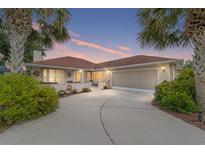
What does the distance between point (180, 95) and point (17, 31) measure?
8.16 meters

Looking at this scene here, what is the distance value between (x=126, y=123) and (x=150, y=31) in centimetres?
467

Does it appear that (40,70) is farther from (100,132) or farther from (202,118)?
(202,118)

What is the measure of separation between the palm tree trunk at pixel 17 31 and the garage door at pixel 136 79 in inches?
502

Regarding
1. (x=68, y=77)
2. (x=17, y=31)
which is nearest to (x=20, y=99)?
(x=17, y=31)

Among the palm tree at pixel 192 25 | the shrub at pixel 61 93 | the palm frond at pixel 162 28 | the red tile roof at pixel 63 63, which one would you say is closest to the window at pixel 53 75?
the red tile roof at pixel 63 63

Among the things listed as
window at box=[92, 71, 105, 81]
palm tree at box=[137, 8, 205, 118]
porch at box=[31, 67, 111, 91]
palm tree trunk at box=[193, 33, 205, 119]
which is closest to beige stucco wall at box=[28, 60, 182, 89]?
porch at box=[31, 67, 111, 91]

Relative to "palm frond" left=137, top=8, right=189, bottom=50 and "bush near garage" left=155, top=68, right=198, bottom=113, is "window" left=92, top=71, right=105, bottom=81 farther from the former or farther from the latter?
"palm frond" left=137, top=8, right=189, bottom=50

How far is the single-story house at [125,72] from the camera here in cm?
1350

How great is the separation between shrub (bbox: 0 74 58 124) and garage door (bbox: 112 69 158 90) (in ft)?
39.7

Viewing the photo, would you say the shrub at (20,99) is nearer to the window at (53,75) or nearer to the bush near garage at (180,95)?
the bush near garage at (180,95)

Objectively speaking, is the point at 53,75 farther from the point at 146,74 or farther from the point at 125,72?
the point at 146,74

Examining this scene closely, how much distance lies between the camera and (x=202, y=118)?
5.01m

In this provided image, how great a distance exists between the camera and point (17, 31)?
603 centimetres
